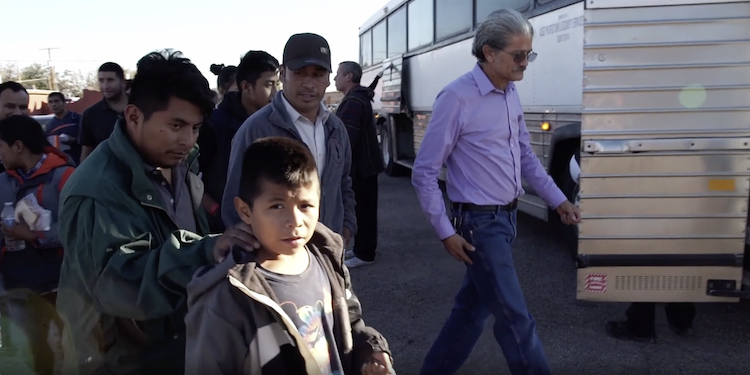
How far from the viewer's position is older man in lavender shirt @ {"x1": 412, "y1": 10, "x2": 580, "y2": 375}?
2.98 metres

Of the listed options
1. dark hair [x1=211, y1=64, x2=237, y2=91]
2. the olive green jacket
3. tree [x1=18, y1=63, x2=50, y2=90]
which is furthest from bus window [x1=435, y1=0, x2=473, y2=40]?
tree [x1=18, y1=63, x2=50, y2=90]

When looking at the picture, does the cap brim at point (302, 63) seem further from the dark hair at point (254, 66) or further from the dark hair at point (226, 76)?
the dark hair at point (226, 76)

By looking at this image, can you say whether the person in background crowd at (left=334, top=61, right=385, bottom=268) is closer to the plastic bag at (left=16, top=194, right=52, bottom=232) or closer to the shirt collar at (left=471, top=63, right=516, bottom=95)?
the shirt collar at (left=471, top=63, right=516, bottom=95)

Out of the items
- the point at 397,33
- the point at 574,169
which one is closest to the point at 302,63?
the point at 574,169

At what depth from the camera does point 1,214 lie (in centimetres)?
314

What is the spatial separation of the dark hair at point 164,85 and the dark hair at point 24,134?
5.43ft

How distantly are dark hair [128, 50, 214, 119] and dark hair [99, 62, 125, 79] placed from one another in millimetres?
3759

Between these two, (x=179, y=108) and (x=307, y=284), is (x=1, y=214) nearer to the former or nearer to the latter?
(x=179, y=108)

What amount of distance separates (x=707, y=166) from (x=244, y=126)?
271 cm

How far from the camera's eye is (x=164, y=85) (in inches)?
70.2

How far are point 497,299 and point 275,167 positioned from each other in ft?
5.43

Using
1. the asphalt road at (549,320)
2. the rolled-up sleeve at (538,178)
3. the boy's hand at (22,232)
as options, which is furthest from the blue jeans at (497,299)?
the boy's hand at (22,232)

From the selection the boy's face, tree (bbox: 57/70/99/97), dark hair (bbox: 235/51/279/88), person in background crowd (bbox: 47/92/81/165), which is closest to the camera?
the boy's face

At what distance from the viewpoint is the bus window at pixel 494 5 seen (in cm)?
670
